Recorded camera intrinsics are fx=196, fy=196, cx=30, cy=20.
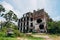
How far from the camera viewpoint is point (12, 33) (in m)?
45.6

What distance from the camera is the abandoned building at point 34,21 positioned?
244 feet

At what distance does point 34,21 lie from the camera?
77750 millimetres

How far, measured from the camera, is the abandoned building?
74438 millimetres

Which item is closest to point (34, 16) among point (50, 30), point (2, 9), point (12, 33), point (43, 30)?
point (43, 30)

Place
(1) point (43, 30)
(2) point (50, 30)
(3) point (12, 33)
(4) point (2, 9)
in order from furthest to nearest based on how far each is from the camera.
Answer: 1. (1) point (43, 30)
2. (2) point (50, 30)
3. (4) point (2, 9)
4. (3) point (12, 33)

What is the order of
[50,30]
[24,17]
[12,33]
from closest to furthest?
[12,33], [50,30], [24,17]

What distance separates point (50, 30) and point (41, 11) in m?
10.0

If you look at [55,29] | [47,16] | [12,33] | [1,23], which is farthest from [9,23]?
[12,33]

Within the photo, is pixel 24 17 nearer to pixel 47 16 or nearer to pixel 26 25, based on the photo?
pixel 26 25

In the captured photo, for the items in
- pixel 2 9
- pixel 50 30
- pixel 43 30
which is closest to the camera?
pixel 2 9

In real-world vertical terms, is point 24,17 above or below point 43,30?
above

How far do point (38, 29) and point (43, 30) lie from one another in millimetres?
2233

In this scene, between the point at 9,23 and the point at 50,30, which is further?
the point at 9,23

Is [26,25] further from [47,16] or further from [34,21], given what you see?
[47,16]
